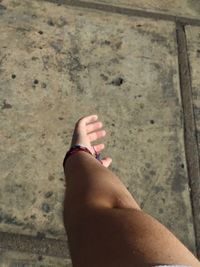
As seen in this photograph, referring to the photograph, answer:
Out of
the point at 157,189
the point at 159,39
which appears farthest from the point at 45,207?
the point at 159,39

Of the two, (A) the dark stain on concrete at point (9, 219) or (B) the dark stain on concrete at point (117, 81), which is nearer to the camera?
(A) the dark stain on concrete at point (9, 219)

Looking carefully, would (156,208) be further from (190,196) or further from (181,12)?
(181,12)

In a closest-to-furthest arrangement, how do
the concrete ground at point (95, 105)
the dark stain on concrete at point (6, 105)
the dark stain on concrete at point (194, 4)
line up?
the concrete ground at point (95, 105) → the dark stain on concrete at point (6, 105) → the dark stain on concrete at point (194, 4)

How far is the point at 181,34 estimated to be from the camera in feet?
11.0

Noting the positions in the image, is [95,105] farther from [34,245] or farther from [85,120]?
[34,245]

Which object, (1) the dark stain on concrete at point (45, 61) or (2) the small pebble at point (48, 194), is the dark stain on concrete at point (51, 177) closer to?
(2) the small pebble at point (48, 194)

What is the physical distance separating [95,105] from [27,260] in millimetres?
966

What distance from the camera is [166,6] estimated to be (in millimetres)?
3512

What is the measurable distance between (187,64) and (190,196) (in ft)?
3.10

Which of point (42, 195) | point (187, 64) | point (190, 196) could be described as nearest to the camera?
point (42, 195)

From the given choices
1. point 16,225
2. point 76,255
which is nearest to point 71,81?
point 16,225

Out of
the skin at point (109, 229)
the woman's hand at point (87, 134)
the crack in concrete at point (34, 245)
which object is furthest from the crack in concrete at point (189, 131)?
the skin at point (109, 229)

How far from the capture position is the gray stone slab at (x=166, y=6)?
3.41 meters

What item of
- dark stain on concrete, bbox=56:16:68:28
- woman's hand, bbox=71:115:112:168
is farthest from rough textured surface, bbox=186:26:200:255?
dark stain on concrete, bbox=56:16:68:28
